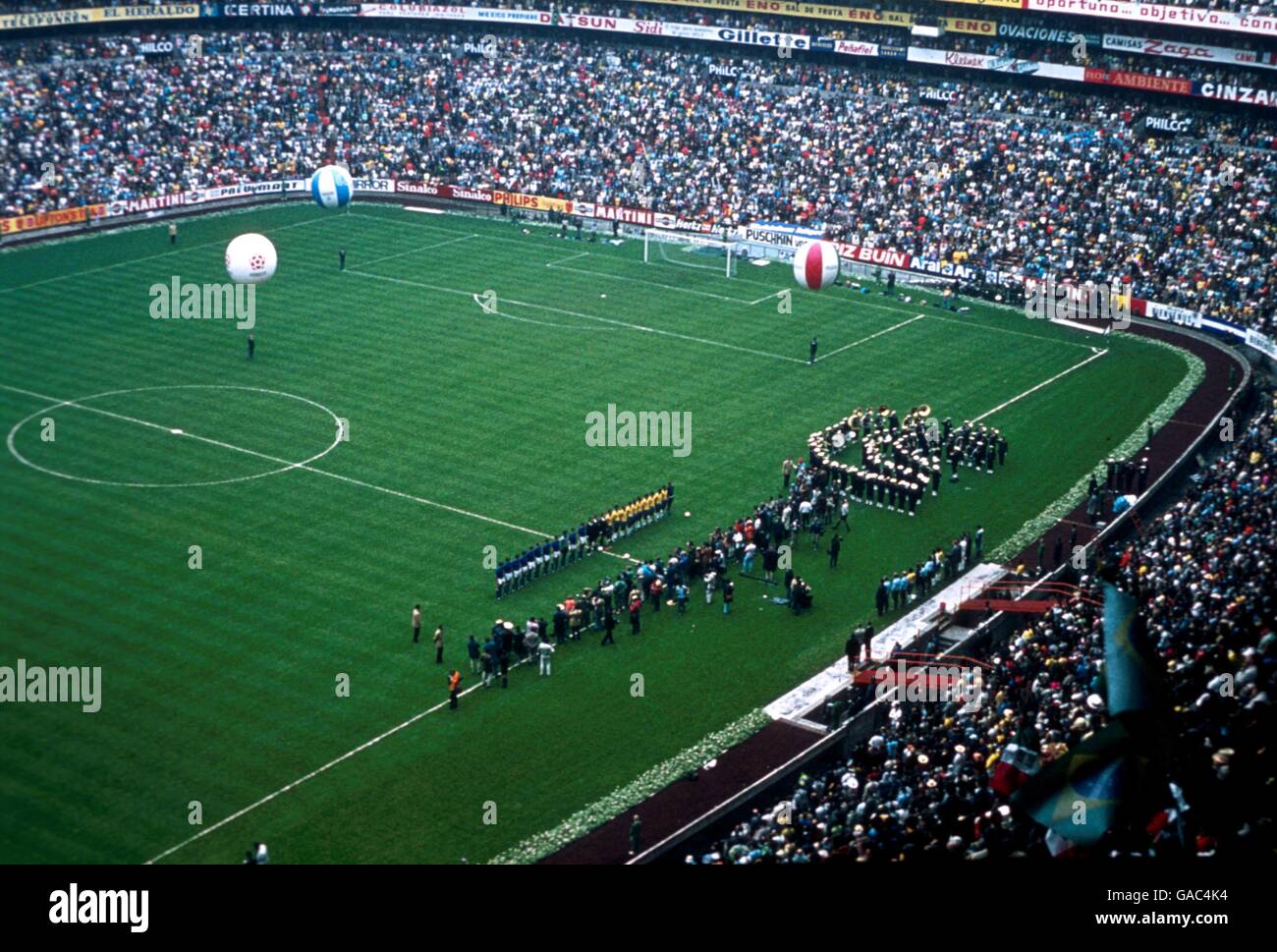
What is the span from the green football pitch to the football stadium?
0.56 ft

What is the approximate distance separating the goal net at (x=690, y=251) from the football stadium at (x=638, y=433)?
0.31 m

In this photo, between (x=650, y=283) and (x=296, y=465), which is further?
(x=650, y=283)

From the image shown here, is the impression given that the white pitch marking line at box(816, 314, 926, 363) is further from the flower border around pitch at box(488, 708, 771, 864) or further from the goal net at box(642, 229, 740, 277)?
the flower border around pitch at box(488, 708, 771, 864)

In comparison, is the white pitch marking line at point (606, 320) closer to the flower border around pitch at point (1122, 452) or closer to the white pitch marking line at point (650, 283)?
the white pitch marking line at point (650, 283)

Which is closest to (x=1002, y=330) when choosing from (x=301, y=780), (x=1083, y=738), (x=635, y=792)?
(x=635, y=792)

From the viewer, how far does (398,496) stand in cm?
4381

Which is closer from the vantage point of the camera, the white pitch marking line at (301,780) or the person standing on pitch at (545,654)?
the white pitch marking line at (301,780)

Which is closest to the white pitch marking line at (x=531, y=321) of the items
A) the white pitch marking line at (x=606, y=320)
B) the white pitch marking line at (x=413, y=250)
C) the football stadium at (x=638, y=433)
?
the football stadium at (x=638, y=433)

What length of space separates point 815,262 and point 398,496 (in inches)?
679

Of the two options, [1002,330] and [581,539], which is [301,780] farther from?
[1002,330]

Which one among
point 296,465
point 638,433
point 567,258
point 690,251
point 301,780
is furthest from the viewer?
point 690,251

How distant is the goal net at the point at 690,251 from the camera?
233 ft
